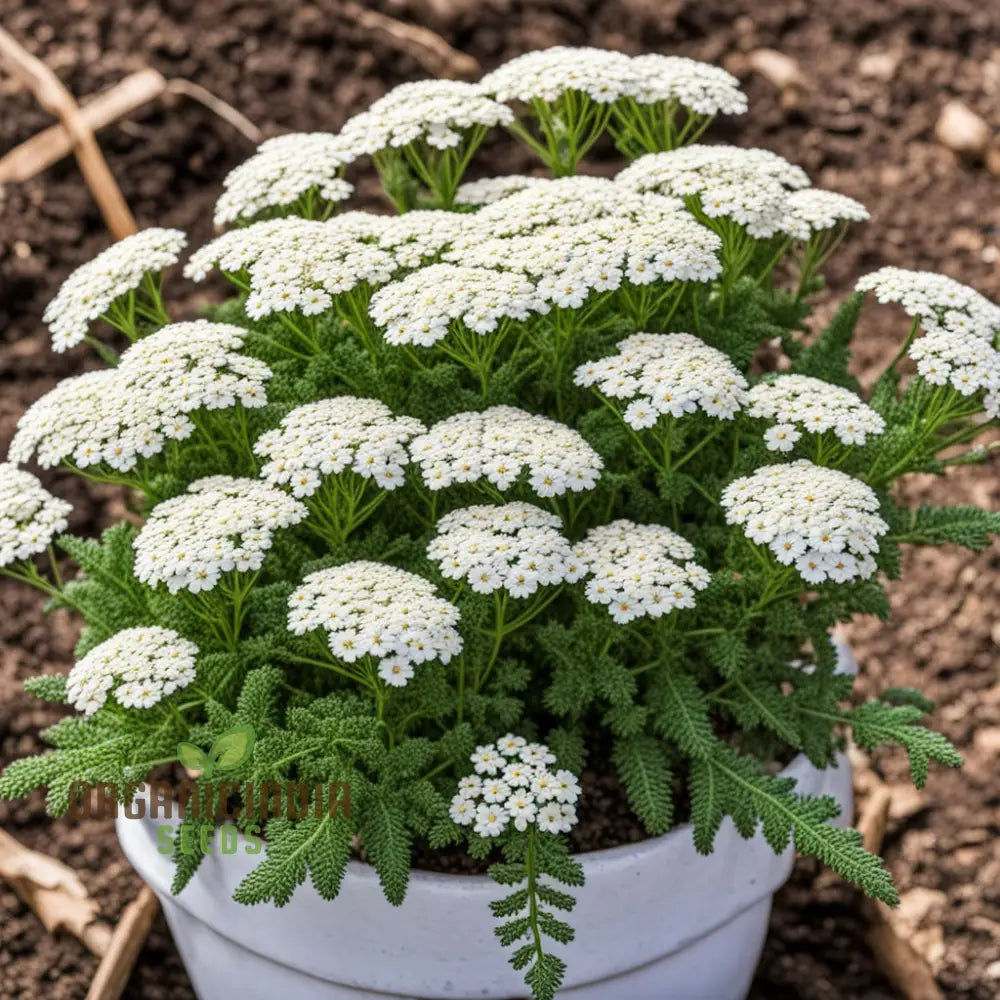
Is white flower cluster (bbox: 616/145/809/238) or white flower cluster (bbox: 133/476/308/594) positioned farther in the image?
white flower cluster (bbox: 616/145/809/238)

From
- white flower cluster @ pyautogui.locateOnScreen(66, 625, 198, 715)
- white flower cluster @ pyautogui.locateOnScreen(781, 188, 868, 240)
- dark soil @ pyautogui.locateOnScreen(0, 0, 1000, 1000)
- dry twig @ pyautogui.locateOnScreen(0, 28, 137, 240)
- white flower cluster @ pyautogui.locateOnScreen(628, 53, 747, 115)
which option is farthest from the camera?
dry twig @ pyautogui.locateOnScreen(0, 28, 137, 240)

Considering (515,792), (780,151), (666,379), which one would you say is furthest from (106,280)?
(780,151)

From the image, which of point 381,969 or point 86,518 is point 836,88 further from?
point 381,969

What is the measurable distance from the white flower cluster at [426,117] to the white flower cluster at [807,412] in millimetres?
591

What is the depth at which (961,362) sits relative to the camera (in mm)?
1902

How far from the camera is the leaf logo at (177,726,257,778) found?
1.80 metres

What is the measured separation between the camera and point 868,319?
3586mm

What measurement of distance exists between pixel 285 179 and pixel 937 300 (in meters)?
0.96

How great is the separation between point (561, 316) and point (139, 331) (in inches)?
28.7

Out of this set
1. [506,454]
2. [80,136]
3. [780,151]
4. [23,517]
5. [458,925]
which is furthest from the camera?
[780,151]

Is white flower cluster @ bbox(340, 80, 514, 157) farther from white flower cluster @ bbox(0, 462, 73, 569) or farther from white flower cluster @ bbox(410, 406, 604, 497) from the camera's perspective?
white flower cluster @ bbox(0, 462, 73, 569)

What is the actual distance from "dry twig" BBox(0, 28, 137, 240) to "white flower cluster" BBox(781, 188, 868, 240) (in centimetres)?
181

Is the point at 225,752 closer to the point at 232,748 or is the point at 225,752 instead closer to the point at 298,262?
the point at 232,748

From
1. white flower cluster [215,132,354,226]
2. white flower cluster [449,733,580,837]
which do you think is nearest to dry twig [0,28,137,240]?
white flower cluster [215,132,354,226]
